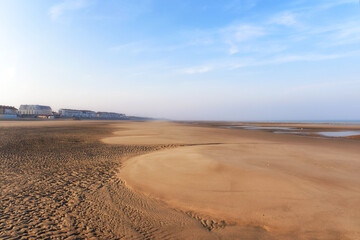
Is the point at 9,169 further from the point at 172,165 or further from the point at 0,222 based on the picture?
the point at 172,165

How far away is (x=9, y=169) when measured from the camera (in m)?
8.02

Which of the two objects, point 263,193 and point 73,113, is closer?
point 263,193

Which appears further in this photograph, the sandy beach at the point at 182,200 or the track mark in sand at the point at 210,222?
the track mark in sand at the point at 210,222

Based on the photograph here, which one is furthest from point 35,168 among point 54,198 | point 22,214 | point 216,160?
point 216,160

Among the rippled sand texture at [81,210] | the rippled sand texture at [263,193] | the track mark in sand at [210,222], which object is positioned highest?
the rippled sand texture at [263,193]

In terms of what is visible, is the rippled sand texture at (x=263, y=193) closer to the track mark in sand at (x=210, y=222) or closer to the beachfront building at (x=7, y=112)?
the track mark in sand at (x=210, y=222)

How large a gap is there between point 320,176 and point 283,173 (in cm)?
131

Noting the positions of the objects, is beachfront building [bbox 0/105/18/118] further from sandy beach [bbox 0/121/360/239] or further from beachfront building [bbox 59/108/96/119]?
sandy beach [bbox 0/121/360/239]

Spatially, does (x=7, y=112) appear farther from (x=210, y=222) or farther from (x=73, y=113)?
(x=210, y=222)

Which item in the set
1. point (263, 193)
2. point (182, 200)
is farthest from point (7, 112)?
point (263, 193)

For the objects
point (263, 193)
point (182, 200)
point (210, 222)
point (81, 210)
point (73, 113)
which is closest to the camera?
point (210, 222)

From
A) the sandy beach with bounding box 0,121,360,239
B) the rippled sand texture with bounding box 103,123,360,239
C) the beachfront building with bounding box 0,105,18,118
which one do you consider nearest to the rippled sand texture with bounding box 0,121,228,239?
the sandy beach with bounding box 0,121,360,239

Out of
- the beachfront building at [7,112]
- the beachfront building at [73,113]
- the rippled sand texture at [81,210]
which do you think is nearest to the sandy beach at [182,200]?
the rippled sand texture at [81,210]

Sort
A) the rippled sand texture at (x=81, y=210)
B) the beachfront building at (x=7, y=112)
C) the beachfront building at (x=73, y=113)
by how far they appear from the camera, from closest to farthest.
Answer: the rippled sand texture at (x=81, y=210)
the beachfront building at (x=7, y=112)
the beachfront building at (x=73, y=113)
